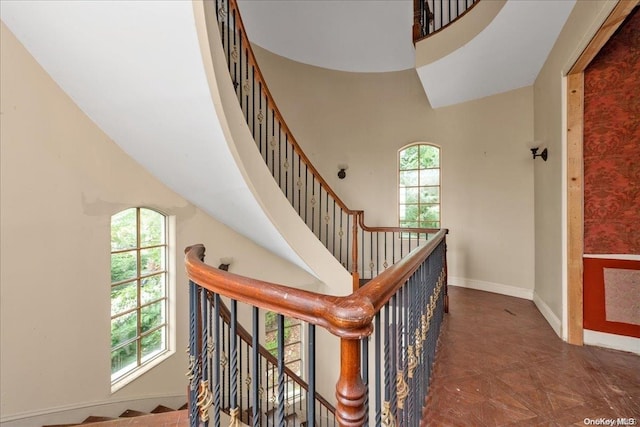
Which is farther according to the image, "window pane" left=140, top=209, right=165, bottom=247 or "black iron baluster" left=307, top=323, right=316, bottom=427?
"window pane" left=140, top=209, right=165, bottom=247

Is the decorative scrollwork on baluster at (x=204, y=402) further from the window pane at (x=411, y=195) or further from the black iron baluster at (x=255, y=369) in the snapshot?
the window pane at (x=411, y=195)

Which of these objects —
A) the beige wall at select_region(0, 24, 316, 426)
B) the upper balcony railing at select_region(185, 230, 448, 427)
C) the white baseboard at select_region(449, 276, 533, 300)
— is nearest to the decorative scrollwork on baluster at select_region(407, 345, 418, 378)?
the upper balcony railing at select_region(185, 230, 448, 427)

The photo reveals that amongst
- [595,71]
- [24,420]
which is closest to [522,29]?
[595,71]

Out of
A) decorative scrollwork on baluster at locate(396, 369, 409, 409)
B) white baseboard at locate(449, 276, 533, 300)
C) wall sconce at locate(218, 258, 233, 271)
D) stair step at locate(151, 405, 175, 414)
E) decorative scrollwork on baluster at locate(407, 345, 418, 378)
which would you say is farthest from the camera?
white baseboard at locate(449, 276, 533, 300)

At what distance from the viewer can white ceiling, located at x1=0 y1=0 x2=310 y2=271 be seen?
1.59 m

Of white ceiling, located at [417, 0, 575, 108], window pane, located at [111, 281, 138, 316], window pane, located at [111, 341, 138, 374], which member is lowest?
window pane, located at [111, 341, 138, 374]

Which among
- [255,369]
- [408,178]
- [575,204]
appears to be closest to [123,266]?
[255,369]

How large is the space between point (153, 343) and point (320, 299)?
315 cm

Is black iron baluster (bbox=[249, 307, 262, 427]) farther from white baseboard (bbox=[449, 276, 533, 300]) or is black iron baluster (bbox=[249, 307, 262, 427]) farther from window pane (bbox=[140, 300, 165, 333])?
white baseboard (bbox=[449, 276, 533, 300])

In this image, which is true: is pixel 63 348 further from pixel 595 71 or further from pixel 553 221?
pixel 595 71

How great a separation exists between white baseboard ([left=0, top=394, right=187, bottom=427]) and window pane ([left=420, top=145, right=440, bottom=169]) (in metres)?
4.49

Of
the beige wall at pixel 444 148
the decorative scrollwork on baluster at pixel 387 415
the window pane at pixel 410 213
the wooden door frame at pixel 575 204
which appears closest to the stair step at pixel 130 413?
the decorative scrollwork on baluster at pixel 387 415

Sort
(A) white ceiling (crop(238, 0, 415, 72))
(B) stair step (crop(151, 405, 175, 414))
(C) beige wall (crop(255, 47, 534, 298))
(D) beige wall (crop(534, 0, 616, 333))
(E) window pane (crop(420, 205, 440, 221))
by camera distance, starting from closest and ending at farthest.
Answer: (D) beige wall (crop(534, 0, 616, 333)) → (B) stair step (crop(151, 405, 175, 414)) → (C) beige wall (crop(255, 47, 534, 298)) → (A) white ceiling (crop(238, 0, 415, 72)) → (E) window pane (crop(420, 205, 440, 221))

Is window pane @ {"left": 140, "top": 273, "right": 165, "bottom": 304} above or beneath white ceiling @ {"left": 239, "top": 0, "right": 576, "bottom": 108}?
beneath
